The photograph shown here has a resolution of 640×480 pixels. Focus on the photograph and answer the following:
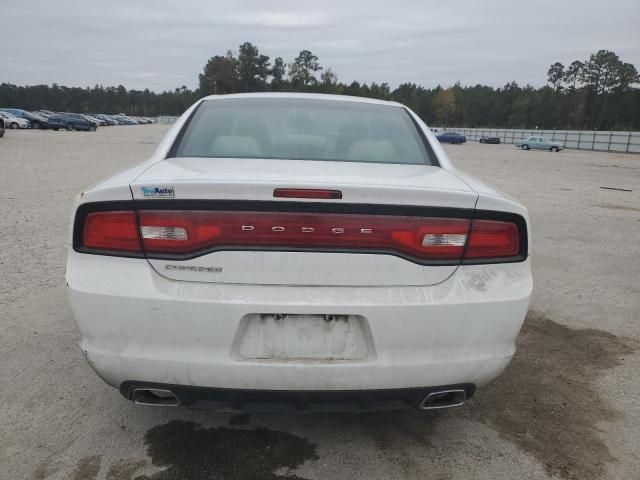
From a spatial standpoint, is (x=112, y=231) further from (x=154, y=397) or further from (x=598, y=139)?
(x=598, y=139)

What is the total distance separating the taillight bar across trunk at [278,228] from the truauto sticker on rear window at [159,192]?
0.03 m

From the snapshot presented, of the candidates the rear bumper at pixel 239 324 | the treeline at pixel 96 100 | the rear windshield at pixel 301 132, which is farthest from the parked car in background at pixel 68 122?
the treeline at pixel 96 100

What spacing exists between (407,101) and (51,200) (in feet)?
421

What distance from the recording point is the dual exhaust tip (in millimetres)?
1937

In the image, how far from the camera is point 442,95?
395 feet

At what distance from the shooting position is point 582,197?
11.7m

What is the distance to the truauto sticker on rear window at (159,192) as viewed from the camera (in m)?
1.82

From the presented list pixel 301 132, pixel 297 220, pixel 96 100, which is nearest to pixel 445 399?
pixel 297 220

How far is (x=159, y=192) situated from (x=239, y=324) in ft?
1.89

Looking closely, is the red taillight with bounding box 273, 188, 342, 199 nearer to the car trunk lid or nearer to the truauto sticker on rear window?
the car trunk lid

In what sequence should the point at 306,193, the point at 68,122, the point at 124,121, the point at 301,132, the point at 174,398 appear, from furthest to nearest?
the point at 124,121, the point at 68,122, the point at 301,132, the point at 174,398, the point at 306,193

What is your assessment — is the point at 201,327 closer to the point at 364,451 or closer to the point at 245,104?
the point at 364,451

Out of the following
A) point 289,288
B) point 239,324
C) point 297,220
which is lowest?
point 239,324

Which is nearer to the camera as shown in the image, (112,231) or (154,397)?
Result: (112,231)
